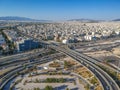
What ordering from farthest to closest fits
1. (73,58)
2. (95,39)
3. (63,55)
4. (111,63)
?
(95,39)
(63,55)
(73,58)
(111,63)

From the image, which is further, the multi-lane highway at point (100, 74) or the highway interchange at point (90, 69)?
the highway interchange at point (90, 69)

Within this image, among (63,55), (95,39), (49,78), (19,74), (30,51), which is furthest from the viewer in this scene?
(95,39)

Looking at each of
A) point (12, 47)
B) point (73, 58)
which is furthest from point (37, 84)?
point (12, 47)

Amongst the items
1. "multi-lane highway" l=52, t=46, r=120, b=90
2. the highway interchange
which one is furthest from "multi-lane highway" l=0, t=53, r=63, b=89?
"multi-lane highway" l=52, t=46, r=120, b=90

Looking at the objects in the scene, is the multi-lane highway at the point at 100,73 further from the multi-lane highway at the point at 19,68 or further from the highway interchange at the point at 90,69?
the multi-lane highway at the point at 19,68

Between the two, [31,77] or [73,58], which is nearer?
[31,77]

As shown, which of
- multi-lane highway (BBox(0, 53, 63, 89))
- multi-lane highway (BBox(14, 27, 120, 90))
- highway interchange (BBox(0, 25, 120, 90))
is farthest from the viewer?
multi-lane highway (BBox(0, 53, 63, 89))

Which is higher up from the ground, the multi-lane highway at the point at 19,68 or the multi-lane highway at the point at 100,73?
the multi-lane highway at the point at 100,73

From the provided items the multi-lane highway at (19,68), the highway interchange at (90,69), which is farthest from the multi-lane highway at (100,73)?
the multi-lane highway at (19,68)

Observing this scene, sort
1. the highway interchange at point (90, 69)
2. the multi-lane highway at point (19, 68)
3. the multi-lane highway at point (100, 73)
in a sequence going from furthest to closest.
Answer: the multi-lane highway at point (19, 68)
the highway interchange at point (90, 69)
the multi-lane highway at point (100, 73)

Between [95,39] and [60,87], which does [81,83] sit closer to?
[60,87]

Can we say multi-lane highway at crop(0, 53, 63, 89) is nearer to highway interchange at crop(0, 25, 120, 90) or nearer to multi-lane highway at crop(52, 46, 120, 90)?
highway interchange at crop(0, 25, 120, 90)
